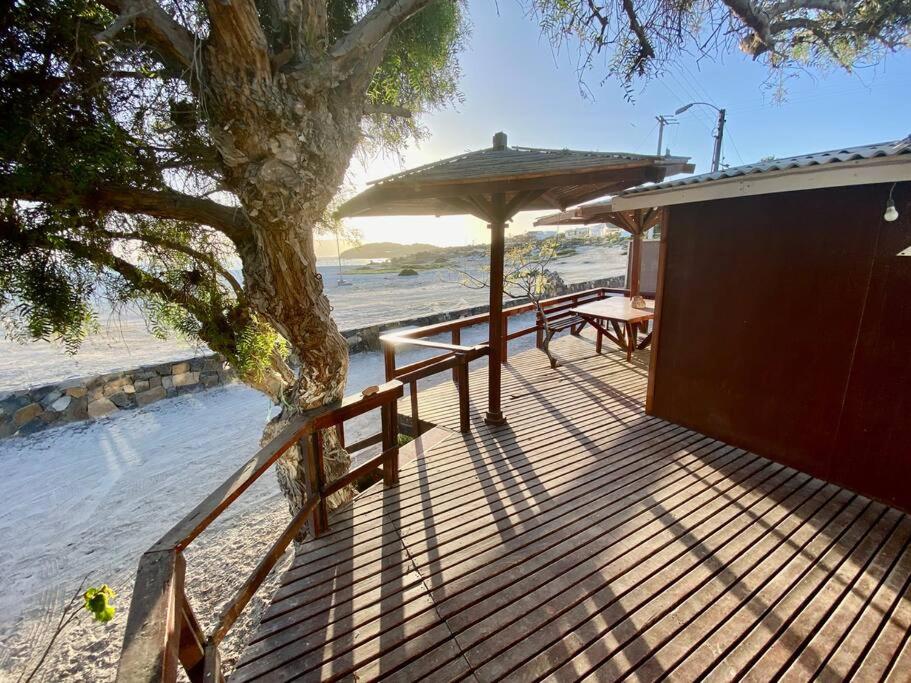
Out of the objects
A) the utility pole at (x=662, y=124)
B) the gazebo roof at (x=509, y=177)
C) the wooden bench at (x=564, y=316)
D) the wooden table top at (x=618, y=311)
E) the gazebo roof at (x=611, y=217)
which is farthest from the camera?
the utility pole at (x=662, y=124)

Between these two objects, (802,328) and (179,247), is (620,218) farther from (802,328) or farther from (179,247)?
(179,247)

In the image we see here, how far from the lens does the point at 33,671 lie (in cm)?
314

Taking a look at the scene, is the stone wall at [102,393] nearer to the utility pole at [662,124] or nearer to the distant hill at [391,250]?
the utility pole at [662,124]

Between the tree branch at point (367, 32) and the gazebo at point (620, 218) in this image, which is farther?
the gazebo at point (620, 218)

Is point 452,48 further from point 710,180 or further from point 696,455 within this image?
point 696,455

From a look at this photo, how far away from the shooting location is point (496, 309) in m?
3.69

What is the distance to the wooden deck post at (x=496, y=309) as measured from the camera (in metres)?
3.47

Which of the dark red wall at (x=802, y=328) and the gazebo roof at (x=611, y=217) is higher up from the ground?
the gazebo roof at (x=611, y=217)

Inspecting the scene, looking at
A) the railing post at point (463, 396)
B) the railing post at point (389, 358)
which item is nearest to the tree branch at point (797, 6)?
the railing post at point (463, 396)

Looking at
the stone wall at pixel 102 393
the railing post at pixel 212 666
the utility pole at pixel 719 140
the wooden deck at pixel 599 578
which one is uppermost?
the utility pole at pixel 719 140

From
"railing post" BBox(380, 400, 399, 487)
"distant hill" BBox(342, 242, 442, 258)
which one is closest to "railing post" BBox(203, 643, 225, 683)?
"railing post" BBox(380, 400, 399, 487)

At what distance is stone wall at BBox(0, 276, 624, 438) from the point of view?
6836 millimetres

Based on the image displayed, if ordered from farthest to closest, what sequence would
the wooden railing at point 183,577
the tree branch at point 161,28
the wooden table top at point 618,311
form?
1. the wooden table top at point 618,311
2. the tree branch at point 161,28
3. the wooden railing at point 183,577

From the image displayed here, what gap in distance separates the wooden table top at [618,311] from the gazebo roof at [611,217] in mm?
1310
